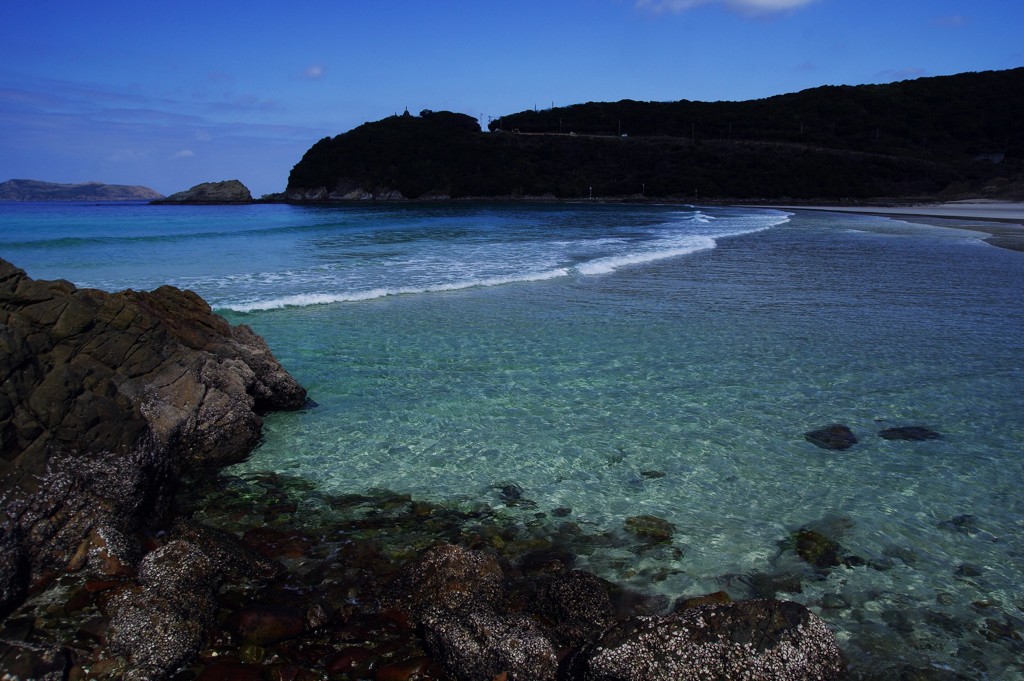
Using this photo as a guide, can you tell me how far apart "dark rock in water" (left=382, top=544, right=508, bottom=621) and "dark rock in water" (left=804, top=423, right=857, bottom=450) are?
3451mm

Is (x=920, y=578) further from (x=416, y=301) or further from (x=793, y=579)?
(x=416, y=301)

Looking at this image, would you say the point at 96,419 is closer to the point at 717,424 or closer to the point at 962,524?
the point at 717,424

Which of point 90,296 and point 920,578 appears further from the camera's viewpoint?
point 90,296

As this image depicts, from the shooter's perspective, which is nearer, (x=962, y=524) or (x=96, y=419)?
(x=96, y=419)

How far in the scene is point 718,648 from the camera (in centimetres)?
313

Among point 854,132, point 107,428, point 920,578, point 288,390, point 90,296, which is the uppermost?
point 854,132

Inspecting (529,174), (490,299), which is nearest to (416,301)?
(490,299)

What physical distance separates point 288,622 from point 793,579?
2865 millimetres

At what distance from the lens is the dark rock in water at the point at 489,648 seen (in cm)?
331

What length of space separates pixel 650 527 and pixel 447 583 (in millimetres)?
1604

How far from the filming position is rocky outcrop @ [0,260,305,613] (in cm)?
407

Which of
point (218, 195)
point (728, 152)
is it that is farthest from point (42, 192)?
point (728, 152)

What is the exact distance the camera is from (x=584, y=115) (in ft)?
459

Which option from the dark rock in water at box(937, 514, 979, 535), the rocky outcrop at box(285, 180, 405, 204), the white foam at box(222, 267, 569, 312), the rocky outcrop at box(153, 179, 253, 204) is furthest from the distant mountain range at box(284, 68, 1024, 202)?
the dark rock in water at box(937, 514, 979, 535)
